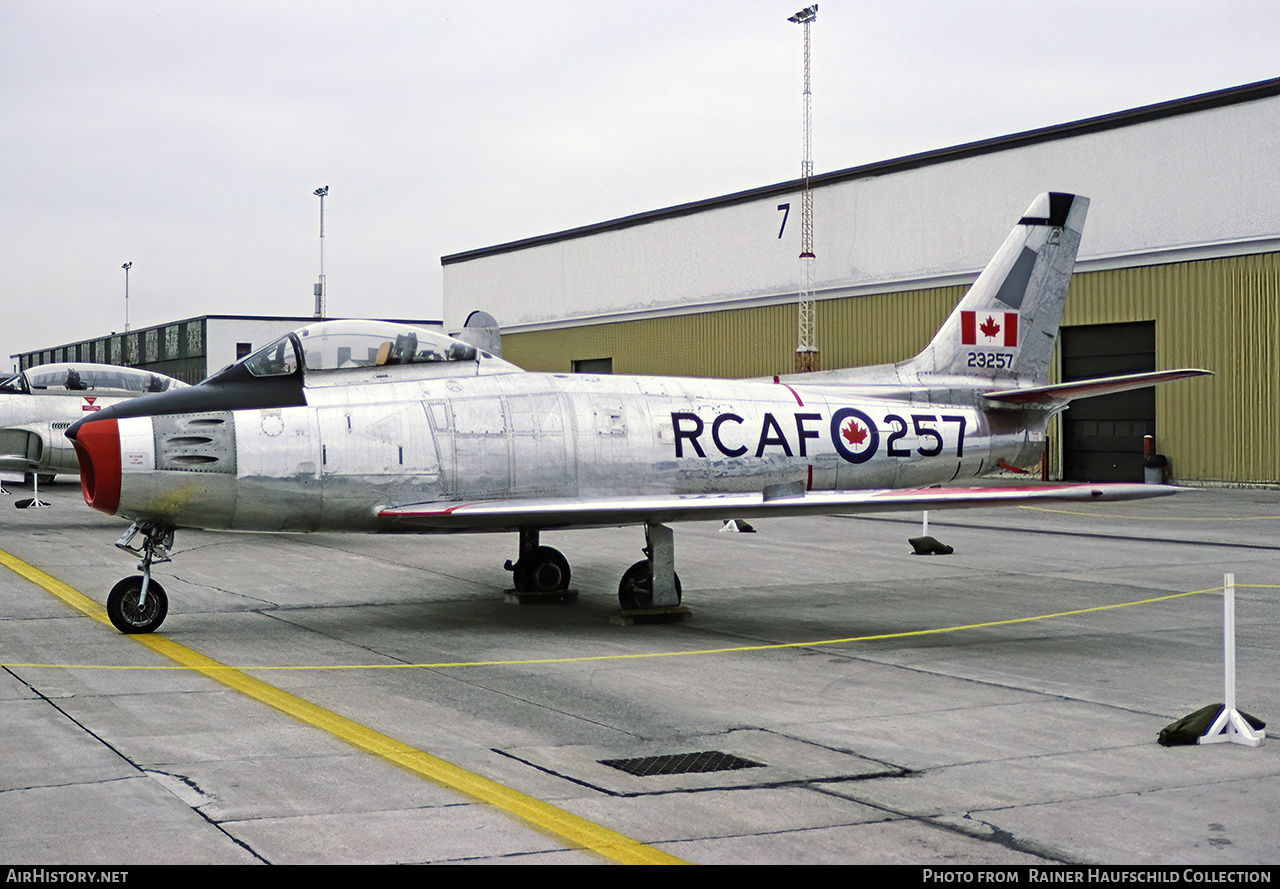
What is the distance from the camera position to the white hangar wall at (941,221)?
29875 millimetres

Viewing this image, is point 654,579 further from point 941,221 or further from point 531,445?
point 941,221

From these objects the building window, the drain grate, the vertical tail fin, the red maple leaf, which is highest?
the building window

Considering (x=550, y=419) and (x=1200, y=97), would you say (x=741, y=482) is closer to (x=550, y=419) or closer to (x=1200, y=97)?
(x=550, y=419)

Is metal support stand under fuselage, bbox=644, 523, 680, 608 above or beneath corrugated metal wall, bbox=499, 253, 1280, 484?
beneath

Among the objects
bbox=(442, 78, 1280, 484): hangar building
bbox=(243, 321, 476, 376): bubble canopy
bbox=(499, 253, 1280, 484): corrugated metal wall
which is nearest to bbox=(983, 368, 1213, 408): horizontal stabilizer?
bbox=(243, 321, 476, 376): bubble canopy

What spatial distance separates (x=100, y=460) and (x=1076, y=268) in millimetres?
30064

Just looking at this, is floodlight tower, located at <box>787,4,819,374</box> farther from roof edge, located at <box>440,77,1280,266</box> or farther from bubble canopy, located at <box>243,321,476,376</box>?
bubble canopy, located at <box>243,321,476,376</box>

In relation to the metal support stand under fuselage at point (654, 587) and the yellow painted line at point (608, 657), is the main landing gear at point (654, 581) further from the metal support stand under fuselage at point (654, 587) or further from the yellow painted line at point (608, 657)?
the yellow painted line at point (608, 657)

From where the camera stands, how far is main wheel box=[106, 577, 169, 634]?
9.88 metres

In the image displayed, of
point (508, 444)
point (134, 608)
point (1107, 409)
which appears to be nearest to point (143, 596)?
point (134, 608)

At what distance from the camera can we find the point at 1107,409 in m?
33.2

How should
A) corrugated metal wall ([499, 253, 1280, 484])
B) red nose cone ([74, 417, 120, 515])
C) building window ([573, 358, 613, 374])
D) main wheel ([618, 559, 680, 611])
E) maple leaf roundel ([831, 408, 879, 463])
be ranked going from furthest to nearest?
building window ([573, 358, 613, 374]) → corrugated metal wall ([499, 253, 1280, 484]) → maple leaf roundel ([831, 408, 879, 463]) → main wheel ([618, 559, 680, 611]) → red nose cone ([74, 417, 120, 515])

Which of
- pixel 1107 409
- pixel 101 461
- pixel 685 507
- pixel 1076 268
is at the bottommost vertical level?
pixel 685 507
